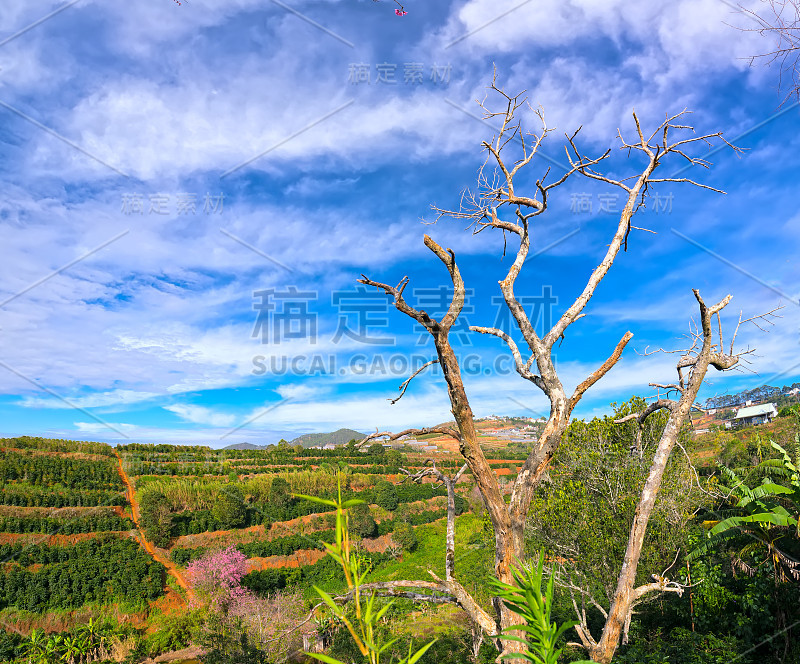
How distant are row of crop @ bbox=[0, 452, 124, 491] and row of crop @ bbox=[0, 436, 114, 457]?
2966 mm

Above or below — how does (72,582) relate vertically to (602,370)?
below

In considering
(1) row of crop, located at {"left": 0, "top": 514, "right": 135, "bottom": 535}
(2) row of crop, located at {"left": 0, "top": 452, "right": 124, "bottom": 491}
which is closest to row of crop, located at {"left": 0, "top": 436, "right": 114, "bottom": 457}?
(2) row of crop, located at {"left": 0, "top": 452, "right": 124, "bottom": 491}

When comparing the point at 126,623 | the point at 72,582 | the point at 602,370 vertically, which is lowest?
the point at 126,623

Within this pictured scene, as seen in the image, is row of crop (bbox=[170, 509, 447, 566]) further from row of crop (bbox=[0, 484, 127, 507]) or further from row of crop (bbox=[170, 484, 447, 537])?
row of crop (bbox=[0, 484, 127, 507])

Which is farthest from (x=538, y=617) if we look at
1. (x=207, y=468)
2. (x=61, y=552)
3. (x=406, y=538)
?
(x=207, y=468)

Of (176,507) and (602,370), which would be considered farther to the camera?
(176,507)

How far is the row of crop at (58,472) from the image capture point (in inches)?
1077

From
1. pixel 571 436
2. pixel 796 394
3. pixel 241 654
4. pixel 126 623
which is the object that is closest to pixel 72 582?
pixel 126 623

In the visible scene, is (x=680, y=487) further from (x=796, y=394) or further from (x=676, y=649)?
(x=796, y=394)

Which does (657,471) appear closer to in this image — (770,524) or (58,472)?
(770,524)

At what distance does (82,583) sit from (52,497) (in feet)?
30.4

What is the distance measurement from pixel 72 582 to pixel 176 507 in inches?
407

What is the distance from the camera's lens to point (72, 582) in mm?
19078

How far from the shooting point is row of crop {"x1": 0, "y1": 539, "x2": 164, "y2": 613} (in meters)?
18.2
